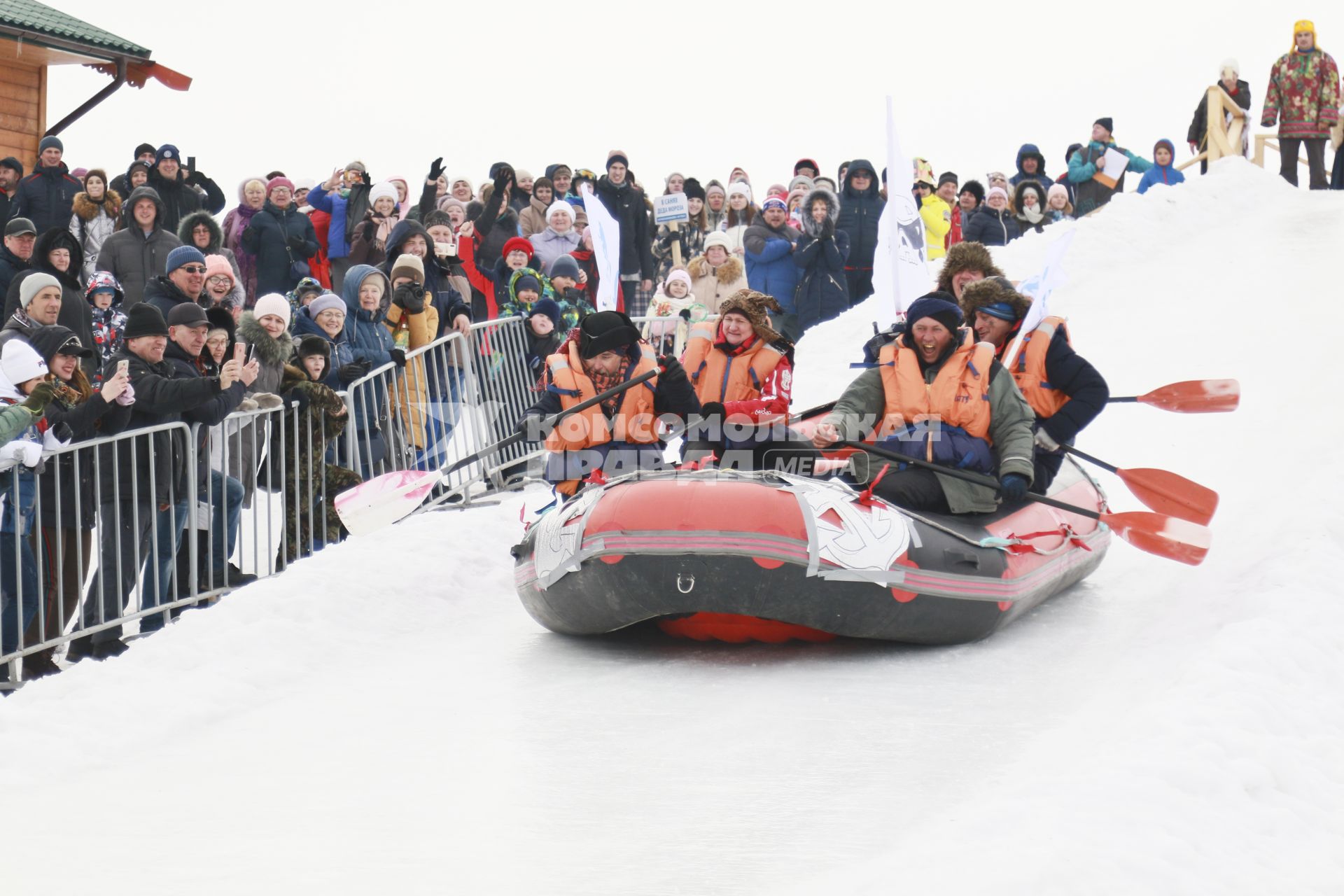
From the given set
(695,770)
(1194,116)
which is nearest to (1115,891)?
(695,770)

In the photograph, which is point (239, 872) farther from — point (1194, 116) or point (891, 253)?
point (1194, 116)

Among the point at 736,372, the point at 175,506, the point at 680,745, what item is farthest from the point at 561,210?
the point at 680,745

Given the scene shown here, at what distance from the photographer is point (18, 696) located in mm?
5426

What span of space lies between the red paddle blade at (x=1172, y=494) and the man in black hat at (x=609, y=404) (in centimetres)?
204

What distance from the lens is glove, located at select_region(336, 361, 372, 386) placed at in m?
8.34

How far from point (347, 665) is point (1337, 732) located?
3593mm

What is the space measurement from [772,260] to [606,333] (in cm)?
623

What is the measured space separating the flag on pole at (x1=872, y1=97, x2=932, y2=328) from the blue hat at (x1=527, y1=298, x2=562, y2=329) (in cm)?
232

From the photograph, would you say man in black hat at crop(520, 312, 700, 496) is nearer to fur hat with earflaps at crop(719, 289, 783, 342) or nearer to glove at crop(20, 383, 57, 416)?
fur hat with earflaps at crop(719, 289, 783, 342)

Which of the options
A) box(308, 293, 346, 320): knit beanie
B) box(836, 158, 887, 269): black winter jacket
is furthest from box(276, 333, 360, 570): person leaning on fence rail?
box(836, 158, 887, 269): black winter jacket

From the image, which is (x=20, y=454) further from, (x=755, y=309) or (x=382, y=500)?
(x=755, y=309)

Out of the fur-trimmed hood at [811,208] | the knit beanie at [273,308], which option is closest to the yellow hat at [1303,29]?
the fur-trimmed hood at [811,208]

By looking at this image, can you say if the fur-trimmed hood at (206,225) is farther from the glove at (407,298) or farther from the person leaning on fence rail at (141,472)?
the person leaning on fence rail at (141,472)

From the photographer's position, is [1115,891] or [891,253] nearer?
[1115,891]
